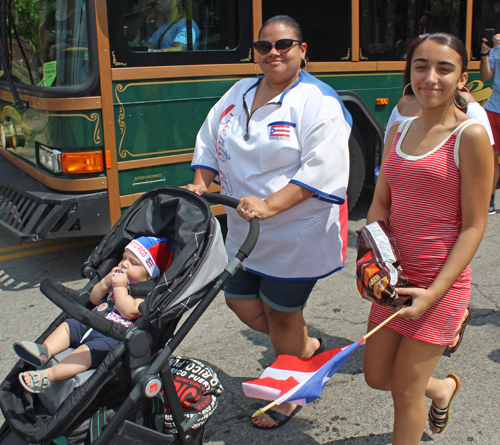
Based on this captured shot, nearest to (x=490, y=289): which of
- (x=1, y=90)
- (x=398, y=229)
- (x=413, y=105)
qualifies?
(x=413, y=105)

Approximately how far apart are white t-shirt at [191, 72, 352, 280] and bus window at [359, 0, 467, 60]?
3126 millimetres

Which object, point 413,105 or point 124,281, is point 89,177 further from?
point 413,105

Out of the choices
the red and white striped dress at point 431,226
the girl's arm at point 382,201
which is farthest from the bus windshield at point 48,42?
the red and white striped dress at point 431,226

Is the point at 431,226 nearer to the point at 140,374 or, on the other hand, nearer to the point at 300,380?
the point at 300,380

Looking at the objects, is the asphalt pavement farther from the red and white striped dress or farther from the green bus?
the red and white striped dress

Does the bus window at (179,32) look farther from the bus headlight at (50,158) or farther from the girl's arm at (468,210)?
the girl's arm at (468,210)

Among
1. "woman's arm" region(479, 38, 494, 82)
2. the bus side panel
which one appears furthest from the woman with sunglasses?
"woman's arm" region(479, 38, 494, 82)

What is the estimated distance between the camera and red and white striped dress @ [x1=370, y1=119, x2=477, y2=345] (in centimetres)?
191

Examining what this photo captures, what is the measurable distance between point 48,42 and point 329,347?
10.3 ft

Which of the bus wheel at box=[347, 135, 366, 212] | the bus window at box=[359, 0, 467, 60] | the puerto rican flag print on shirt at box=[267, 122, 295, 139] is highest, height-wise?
the bus window at box=[359, 0, 467, 60]

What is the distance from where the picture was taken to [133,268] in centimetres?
223

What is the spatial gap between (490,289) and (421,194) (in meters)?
2.53

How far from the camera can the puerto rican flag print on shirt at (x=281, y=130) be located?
92.2 inches

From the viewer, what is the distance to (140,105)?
4.24 m
